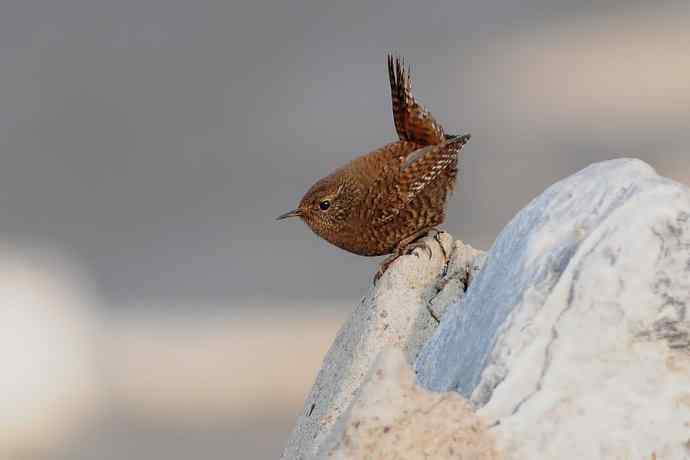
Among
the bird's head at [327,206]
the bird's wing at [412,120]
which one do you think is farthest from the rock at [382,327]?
the bird's wing at [412,120]

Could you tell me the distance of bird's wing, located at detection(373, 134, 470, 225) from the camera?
239 cm

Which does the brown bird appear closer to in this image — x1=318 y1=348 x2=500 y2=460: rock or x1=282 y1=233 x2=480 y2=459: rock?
x1=282 y1=233 x2=480 y2=459: rock

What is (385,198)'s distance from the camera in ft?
7.95

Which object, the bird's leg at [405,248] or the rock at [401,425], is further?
the bird's leg at [405,248]

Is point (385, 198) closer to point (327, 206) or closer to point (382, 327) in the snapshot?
point (327, 206)

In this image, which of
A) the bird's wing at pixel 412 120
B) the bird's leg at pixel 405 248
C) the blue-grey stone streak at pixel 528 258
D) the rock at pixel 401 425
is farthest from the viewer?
the bird's wing at pixel 412 120

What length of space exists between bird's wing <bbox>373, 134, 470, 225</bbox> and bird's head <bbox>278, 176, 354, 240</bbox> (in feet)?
0.21

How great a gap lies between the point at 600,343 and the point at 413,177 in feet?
3.72

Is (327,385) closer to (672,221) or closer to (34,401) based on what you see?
(672,221)

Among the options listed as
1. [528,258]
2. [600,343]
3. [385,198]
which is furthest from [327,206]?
[600,343]

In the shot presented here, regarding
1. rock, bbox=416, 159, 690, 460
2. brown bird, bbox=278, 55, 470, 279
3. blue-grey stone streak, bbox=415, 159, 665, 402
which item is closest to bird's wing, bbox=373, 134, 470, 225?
brown bird, bbox=278, 55, 470, 279

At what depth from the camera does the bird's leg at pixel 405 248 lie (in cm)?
208

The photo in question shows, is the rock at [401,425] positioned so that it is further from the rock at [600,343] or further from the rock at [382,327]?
the rock at [382,327]

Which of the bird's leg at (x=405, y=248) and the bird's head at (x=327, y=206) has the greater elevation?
the bird's head at (x=327, y=206)
